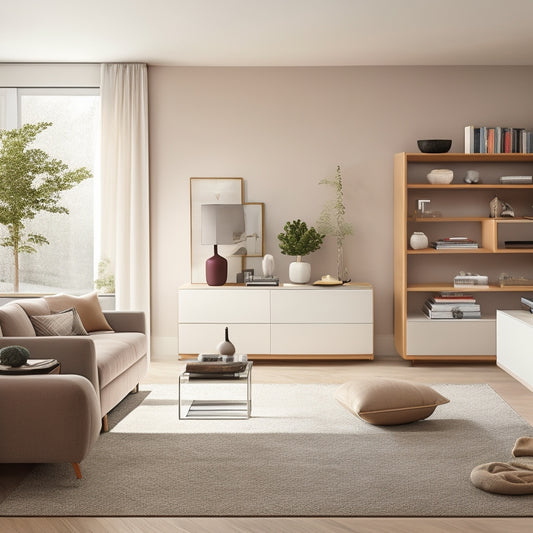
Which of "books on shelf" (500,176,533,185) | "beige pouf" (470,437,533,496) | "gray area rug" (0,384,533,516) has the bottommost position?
"gray area rug" (0,384,533,516)

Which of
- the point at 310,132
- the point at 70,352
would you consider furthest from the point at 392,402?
the point at 310,132

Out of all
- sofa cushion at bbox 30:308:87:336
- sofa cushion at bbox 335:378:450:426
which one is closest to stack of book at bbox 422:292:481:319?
sofa cushion at bbox 335:378:450:426

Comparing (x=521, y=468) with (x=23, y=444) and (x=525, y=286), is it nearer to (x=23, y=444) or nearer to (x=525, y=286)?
(x=23, y=444)

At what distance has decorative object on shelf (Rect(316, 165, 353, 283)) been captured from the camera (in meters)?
6.77

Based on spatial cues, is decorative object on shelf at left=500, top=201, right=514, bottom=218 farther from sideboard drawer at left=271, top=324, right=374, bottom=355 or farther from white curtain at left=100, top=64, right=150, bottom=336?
white curtain at left=100, top=64, right=150, bottom=336

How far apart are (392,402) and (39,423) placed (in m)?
2.04

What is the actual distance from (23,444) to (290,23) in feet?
11.5

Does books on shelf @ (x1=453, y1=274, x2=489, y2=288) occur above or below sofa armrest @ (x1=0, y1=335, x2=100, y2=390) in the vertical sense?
above

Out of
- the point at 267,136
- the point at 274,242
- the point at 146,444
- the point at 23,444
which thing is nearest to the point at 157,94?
the point at 267,136

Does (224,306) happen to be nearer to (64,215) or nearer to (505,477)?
(64,215)

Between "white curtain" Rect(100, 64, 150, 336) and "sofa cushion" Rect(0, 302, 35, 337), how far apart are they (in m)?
2.20

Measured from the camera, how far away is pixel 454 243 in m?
6.47

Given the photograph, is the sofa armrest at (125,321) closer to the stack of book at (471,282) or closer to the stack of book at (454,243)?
the stack of book at (454,243)

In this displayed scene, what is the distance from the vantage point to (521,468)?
348 cm
